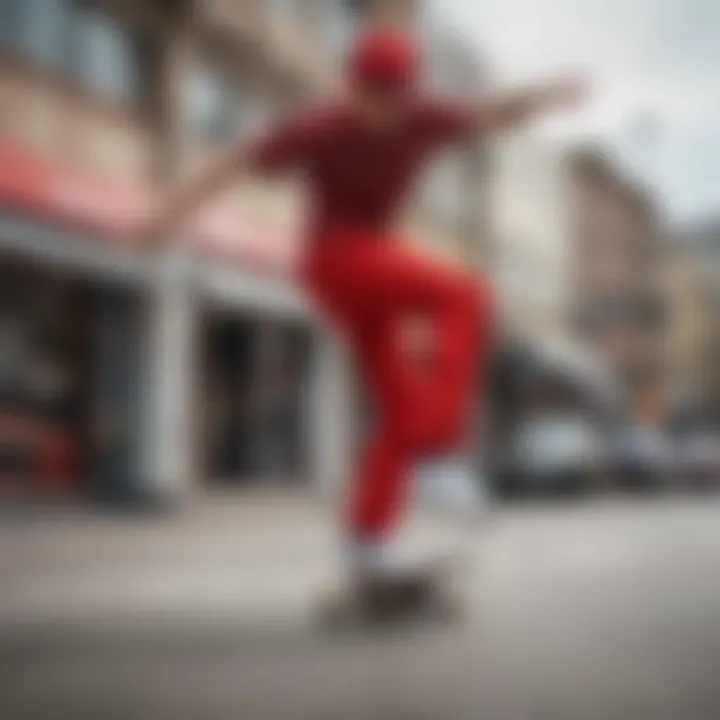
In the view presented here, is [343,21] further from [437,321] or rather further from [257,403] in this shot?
[257,403]

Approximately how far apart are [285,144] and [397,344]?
0.22m

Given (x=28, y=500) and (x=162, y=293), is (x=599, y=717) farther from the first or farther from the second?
(x=162, y=293)

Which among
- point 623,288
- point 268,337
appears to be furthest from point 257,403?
point 623,288

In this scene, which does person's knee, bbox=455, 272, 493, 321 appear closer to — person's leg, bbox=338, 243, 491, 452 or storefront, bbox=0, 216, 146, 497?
person's leg, bbox=338, 243, 491, 452

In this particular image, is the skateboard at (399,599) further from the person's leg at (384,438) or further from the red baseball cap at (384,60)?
the red baseball cap at (384,60)

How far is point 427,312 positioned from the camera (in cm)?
111

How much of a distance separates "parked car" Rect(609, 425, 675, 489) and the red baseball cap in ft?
1.23

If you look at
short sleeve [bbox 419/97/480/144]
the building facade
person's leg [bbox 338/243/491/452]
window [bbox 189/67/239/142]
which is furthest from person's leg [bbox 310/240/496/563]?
window [bbox 189/67/239/142]

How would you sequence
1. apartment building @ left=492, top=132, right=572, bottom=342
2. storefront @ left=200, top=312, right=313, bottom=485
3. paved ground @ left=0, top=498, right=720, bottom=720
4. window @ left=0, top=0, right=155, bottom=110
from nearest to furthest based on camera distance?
paved ground @ left=0, top=498, right=720, bottom=720
apartment building @ left=492, top=132, right=572, bottom=342
storefront @ left=200, top=312, right=313, bottom=485
window @ left=0, top=0, right=155, bottom=110

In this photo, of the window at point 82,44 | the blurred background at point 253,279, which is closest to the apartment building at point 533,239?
the blurred background at point 253,279

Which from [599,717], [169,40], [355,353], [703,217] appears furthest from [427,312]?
[169,40]

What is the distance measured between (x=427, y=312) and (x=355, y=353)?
0.09 m

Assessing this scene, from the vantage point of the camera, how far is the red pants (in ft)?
3.55

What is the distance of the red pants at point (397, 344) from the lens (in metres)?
1.08
